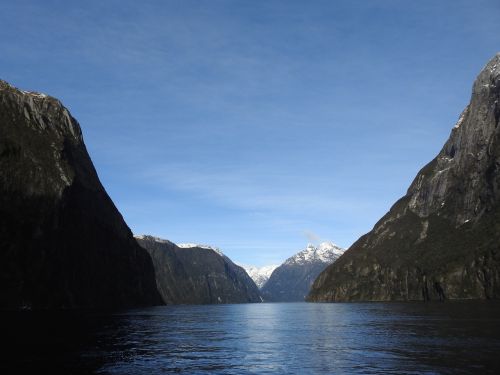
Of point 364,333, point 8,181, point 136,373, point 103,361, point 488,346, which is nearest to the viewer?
point 136,373

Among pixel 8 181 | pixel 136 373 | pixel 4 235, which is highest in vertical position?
pixel 8 181

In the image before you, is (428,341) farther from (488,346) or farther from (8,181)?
(8,181)

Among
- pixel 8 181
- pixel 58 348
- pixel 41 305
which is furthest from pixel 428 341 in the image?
pixel 8 181

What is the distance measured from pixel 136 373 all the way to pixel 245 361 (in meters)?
11.9

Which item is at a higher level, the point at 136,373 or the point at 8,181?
the point at 8,181

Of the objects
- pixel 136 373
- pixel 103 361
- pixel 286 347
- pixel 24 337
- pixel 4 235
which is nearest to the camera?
pixel 136 373

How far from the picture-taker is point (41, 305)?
585ft

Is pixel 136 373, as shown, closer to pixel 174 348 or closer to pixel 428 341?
pixel 174 348

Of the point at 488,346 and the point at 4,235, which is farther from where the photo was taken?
the point at 4,235

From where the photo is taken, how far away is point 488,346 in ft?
187

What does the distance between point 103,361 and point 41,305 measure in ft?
465

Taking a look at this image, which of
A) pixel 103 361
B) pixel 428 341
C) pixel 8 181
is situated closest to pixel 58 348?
pixel 103 361

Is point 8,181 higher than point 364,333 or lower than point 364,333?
higher

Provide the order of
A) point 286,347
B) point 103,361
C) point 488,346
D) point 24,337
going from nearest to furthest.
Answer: point 103,361
point 488,346
point 286,347
point 24,337
